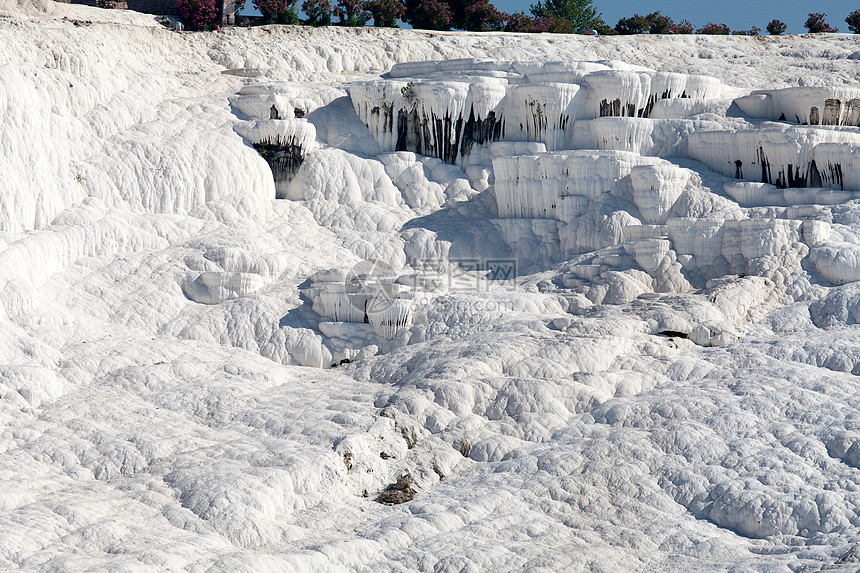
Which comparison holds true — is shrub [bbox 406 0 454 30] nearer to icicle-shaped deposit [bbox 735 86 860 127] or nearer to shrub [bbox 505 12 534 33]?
shrub [bbox 505 12 534 33]

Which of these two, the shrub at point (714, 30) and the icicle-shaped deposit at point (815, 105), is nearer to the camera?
the icicle-shaped deposit at point (815, 105)

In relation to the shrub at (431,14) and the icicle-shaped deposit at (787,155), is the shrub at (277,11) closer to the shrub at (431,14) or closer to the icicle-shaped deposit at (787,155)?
the shrub at (431,14)

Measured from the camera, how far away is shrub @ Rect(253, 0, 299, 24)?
38.6 m

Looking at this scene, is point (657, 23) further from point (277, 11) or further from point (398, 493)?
point (398, 493)

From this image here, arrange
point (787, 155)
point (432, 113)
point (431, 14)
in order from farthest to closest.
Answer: point (431, 14), point (432, 113), point (787, 155)

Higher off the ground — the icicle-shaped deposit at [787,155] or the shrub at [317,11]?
the shrub at [317,11]

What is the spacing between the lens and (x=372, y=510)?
17.1 metres

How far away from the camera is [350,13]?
40562 millimetres

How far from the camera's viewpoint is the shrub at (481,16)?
41.7m

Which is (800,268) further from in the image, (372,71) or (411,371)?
(372,71)

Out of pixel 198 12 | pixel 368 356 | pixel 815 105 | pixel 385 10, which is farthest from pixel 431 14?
pixel 368 356

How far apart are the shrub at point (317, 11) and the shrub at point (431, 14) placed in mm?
4151

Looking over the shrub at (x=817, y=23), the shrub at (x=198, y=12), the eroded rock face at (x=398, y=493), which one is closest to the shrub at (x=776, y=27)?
the shrub at (x=817, y=23)

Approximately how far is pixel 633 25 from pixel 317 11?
13.9 meters
